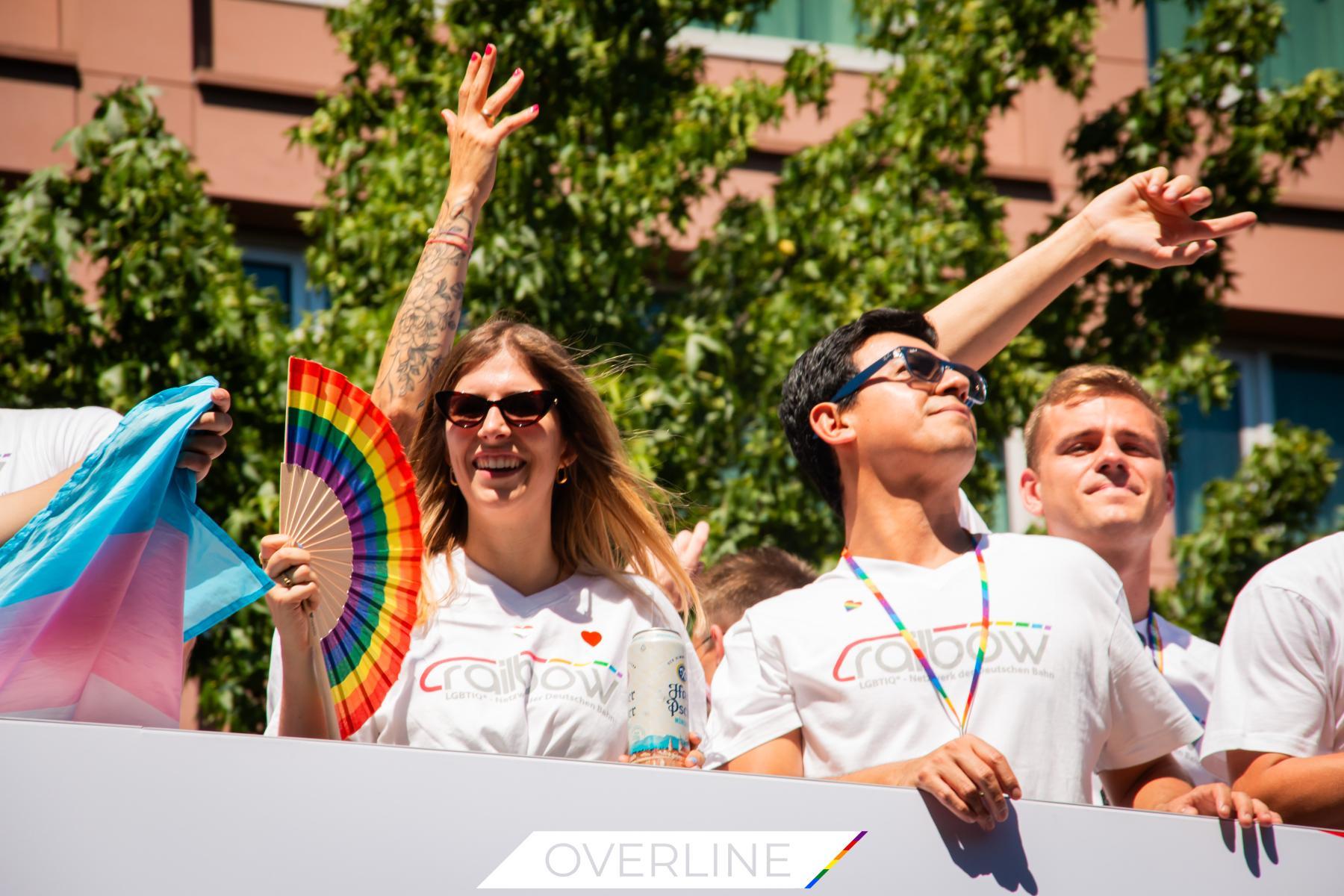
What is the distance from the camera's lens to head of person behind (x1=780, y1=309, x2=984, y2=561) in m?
3.47

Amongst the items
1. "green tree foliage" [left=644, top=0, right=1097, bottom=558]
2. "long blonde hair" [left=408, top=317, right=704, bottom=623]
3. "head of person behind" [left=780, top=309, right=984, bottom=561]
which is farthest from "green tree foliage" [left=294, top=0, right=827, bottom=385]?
"head of person behind" [left=780, top=309, right=984, bottom=561]

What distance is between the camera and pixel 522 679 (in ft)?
11.1

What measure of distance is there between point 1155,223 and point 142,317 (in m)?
3.81

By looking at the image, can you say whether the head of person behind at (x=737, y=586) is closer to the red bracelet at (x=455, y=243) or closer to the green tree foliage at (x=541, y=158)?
the red bracelet at (x=455, y=243)

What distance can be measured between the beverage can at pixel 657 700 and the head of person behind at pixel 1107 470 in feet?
5.06

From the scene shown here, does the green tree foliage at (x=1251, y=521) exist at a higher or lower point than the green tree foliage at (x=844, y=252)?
lower

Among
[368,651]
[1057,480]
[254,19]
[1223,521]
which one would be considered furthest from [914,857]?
[254,19]

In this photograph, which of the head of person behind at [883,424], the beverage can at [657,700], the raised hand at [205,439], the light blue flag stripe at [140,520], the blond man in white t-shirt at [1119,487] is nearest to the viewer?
the light blue flag stripe at [140,520]

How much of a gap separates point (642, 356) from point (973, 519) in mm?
2680

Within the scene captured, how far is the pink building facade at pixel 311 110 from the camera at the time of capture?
29.9 ft

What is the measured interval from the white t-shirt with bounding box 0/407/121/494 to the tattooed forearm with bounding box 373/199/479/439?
2.00ft

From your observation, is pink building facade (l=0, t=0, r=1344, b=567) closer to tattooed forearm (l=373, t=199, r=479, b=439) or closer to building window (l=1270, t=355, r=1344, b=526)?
building window (l=1270, t=355, r=1344, b=526)

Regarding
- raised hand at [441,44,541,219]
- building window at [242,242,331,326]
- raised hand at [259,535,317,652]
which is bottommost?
raised hand at [259,535,317,652]

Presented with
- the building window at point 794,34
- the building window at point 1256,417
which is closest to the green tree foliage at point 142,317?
the building window at point 794,34
